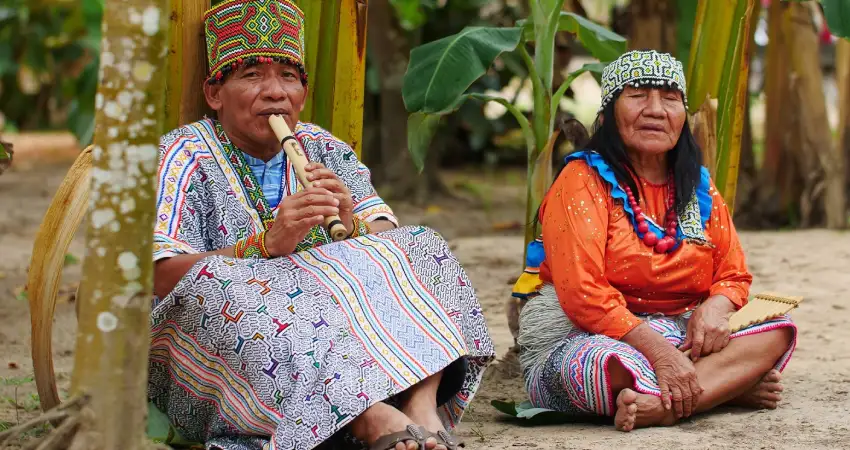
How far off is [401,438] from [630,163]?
1.12m

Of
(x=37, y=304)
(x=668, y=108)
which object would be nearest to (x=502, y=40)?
(x=668, y=108)

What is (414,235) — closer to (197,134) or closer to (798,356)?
(197,134)

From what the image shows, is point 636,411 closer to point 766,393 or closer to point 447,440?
point 766,393

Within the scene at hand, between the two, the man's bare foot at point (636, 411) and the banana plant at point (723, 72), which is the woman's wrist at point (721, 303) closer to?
the man's bare foot at point (636, 411)

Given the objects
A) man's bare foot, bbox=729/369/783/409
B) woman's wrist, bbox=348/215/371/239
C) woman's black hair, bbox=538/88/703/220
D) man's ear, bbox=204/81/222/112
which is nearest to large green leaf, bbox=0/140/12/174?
man's ear, bbox=204/81/222/112

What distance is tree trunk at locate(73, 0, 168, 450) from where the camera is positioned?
2.20 m

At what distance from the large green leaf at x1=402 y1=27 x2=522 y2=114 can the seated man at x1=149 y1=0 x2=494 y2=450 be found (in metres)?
0.54

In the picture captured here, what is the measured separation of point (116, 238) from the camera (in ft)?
7.25

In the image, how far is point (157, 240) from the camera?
9.20ft

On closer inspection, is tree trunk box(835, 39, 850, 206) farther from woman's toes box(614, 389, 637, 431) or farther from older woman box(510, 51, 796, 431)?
woman's toes box(614, 389, 637, 431)

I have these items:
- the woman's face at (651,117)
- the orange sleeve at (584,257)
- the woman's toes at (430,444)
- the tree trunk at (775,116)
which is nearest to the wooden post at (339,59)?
the orange sleeve at (584,257)

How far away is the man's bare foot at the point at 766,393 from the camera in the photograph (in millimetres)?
3207

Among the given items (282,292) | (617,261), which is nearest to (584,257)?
(617,261)

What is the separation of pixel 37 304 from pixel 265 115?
2.50 feet
